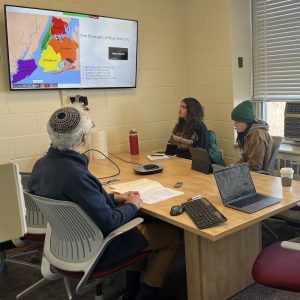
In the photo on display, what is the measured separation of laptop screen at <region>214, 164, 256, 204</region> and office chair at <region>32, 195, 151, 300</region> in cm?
50

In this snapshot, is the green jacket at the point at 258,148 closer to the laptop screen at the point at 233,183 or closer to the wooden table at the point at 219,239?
the wooden table at the point at 219,239

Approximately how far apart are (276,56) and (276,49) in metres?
0.07

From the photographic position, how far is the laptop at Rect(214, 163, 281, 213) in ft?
6.15

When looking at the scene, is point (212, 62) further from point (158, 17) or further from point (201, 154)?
point (201, 154)

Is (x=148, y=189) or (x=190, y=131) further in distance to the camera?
(x=190, y=131)

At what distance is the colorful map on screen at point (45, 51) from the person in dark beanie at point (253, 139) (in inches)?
61.3

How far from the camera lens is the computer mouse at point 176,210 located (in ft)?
5.92

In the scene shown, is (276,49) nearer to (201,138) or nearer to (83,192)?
(201,138)

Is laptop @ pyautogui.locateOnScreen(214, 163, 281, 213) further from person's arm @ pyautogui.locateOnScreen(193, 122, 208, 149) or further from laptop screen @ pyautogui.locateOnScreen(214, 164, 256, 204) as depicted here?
person's arm @ pyautogui.locateOnScreen(193, 122, 208, 149)

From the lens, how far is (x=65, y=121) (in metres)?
1.75

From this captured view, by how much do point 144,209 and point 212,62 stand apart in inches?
91.9

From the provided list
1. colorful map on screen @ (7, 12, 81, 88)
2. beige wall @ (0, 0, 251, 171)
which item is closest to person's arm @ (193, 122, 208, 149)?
beige wall @ (0, 0, 251, 171)

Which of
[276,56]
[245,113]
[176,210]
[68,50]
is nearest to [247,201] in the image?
[176,210]

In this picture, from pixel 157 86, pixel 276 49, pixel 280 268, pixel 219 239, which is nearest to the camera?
pixel 280 268
